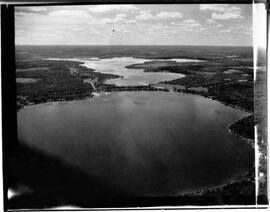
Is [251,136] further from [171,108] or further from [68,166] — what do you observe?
[68,166]

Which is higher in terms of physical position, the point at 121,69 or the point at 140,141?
the point at 121,69

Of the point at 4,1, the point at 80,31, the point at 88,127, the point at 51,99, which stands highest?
the point at 4,1

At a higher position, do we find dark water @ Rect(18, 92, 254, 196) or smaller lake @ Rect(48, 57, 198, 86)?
smaller lake @ Rect(48, 57, 198, 86)

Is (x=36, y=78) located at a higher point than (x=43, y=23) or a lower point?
lower

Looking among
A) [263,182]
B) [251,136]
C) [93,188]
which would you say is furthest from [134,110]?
[263,182]

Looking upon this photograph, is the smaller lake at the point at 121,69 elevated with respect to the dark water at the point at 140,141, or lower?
elevated

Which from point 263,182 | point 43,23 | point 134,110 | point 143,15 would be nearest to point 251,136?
point 263,182
